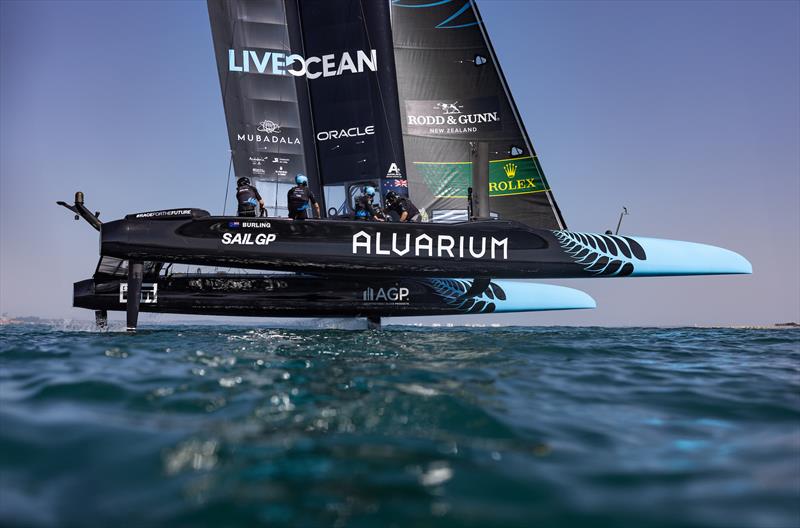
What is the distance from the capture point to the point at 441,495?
1699 millimetres

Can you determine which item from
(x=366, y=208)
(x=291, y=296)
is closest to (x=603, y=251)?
(x=366, y=208)

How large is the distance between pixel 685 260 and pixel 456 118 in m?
5.15

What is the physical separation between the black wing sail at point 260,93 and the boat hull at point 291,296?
9.39ft

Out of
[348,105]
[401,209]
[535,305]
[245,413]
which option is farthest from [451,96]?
[245,413]

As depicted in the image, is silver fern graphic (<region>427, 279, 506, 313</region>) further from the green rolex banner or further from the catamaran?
the green rolex banner

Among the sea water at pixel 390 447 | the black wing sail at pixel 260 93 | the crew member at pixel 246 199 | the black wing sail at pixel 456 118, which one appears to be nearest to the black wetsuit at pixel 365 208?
the crew member at pixel 246 199

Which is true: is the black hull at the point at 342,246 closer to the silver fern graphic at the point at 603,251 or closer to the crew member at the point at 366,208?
the silver fern graphic at the point at 603,251

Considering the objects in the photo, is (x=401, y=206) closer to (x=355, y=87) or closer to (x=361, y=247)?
(x=361, y=247)

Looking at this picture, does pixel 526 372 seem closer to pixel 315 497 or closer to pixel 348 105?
pixel 315 497

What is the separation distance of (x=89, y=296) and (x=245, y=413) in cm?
949

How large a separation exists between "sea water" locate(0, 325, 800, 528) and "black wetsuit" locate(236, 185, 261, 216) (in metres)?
4.93

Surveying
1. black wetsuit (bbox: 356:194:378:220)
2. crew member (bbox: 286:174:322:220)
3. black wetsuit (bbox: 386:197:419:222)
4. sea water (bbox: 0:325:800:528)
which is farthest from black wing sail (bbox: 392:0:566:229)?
sea water (bbox: 0:325:800:528)

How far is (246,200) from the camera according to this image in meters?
8.94

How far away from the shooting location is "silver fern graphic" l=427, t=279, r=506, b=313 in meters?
11.2
